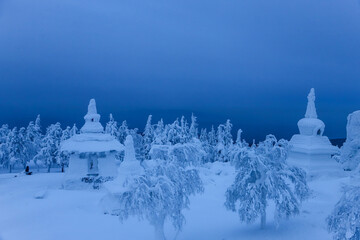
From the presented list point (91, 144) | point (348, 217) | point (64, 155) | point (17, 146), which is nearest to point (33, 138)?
point (17, 146)

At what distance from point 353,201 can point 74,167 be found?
23.7 m

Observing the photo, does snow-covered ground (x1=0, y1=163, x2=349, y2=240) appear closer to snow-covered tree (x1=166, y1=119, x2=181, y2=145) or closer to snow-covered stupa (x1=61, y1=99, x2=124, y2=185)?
snow-covered stupa (x1=61, y1=99, x2=124, y2=185)

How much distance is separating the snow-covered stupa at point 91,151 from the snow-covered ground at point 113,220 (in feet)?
7.41

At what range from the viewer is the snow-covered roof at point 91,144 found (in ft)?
89.6

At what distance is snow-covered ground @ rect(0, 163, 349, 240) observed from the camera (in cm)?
1623

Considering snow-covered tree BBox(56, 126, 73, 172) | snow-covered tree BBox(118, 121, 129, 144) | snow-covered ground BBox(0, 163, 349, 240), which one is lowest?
snow-covered ground BBox(0, 163, 349, 240)

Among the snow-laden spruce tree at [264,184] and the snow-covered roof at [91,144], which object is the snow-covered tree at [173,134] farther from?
the snow-laden spruce tree at [264,184]

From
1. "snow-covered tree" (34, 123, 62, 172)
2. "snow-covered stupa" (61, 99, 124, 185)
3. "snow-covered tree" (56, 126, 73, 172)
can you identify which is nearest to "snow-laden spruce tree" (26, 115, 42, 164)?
"snow-covered tree" (34, 123, 62, 172)

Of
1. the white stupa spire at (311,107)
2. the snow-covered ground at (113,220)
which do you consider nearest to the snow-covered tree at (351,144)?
the white stupa spire at (311,107)

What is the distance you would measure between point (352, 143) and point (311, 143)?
6.58 meters

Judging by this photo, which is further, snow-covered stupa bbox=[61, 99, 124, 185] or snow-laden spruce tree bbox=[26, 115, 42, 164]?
snow-laden spruce tree bbox=[26, 115, 42, 164]

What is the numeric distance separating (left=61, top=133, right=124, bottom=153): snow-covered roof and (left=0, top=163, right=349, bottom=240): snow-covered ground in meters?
3.62

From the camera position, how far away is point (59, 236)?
16.2m

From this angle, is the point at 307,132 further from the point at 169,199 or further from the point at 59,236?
the point at 59,236
